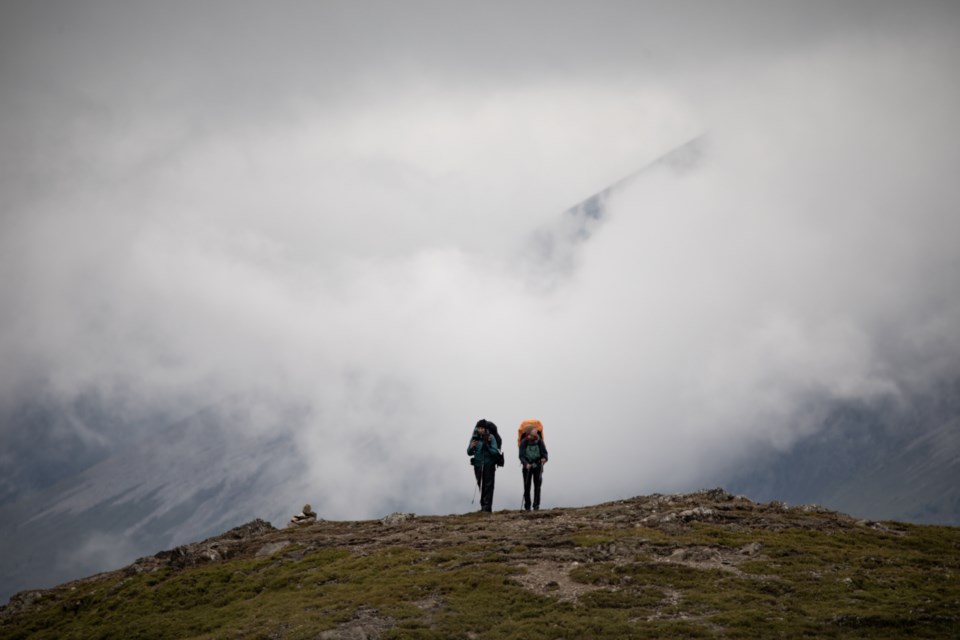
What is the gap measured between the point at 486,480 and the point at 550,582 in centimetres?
1800

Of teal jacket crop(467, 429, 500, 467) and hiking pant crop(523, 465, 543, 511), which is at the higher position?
teal jacket crop(467, 429, 500, 467)

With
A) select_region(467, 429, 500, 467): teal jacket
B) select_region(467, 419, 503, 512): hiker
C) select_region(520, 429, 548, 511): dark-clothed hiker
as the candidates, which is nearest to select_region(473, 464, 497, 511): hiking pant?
select_region(467, 419, 503, 512): hiker

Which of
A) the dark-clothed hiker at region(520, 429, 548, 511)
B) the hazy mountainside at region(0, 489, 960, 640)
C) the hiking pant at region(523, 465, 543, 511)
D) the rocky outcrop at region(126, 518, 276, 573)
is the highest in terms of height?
the dark-clothed hiker at region(520, 429, 548, 511)

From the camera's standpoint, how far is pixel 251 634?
29.4 m

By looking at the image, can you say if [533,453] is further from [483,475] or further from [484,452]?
[483,475]

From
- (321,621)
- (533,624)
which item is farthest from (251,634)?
(533,624)

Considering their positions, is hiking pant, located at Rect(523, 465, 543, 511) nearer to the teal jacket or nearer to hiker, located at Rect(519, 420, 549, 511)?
hiker, located at Rect(519, 420, 549, 511)

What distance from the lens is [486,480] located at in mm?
49438

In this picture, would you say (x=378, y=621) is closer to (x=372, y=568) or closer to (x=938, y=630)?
(x=372, y=568)

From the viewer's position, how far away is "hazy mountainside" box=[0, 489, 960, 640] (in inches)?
1075

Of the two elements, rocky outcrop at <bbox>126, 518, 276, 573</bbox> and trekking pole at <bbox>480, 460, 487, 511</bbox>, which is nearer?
rocky outcrop at <bbox>126, 518, 276, 573</bbox>

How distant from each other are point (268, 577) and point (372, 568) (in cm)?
522

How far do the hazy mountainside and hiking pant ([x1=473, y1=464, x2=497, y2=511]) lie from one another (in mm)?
3168

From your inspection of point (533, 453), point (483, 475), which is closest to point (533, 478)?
point (533, 453)
